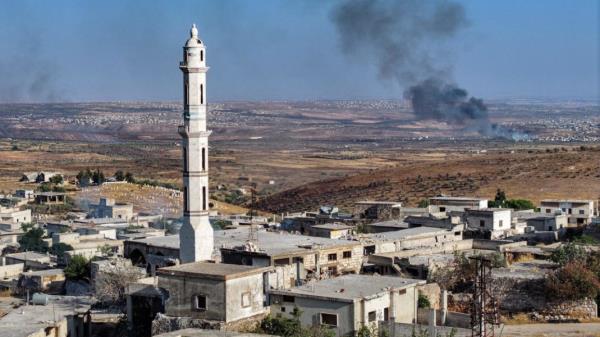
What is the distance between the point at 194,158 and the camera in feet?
91.1

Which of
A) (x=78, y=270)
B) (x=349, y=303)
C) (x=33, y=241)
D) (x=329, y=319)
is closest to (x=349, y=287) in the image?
(x=329, y=319)

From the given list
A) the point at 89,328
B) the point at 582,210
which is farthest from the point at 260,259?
the point at 582,210

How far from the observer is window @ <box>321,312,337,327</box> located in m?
23.2

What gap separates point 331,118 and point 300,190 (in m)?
121

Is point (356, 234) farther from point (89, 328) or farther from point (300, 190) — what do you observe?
point (300, 190)

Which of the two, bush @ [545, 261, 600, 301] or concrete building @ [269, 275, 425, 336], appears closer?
concrete building @ [269, 275, 425, 336]

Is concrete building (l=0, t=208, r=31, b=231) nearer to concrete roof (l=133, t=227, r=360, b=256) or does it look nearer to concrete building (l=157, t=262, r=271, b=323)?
concrete roof (l=133, t=227, r=360, b=256)

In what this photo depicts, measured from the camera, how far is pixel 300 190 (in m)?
63.7

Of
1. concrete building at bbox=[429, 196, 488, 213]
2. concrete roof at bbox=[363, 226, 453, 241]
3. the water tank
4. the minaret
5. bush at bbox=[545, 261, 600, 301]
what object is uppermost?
the minaret

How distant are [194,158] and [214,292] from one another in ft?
19.4

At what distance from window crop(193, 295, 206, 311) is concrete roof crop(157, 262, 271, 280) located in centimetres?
47

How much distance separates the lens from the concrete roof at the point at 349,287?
23469 mm

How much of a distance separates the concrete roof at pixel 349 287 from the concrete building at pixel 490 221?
1285cm

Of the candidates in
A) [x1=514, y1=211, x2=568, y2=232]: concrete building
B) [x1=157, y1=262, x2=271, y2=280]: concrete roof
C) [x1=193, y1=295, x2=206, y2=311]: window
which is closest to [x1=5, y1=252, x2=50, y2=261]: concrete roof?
[x1=157, y1=262, x2=271, y2=280]: concrete roof
